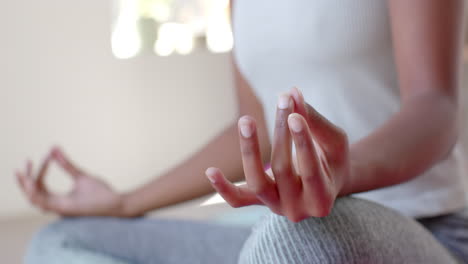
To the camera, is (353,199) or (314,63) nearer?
(353,199)

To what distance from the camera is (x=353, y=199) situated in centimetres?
39

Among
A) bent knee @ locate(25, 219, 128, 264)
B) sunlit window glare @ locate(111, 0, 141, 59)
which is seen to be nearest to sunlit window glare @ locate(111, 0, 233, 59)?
sunlit window glare @ locate(111, 0, 141, 59)

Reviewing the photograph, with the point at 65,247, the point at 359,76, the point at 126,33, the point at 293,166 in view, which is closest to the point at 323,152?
the point at 293,166

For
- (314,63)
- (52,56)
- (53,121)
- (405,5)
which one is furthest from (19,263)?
(405,5)

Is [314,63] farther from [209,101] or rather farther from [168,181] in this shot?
[209,101]

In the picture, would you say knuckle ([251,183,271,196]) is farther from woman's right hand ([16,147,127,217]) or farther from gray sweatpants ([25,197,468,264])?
woman's right hand ([16,147,127,217])

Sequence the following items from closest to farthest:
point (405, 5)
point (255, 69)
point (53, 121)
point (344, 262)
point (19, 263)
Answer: point (344, 262)
point (405, 5)
point (255, 69)
point (19, 263)
point (53, 121)

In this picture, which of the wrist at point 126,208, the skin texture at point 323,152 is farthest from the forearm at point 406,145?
the wrist at point 126,208

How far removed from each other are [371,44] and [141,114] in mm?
2134

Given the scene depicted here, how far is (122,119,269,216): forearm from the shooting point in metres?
0.86

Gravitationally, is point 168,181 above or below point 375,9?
below

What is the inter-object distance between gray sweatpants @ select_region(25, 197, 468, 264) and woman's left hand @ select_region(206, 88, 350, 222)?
0.09 ft

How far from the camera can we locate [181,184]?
2.83ft

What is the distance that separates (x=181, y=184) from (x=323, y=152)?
56 cm
